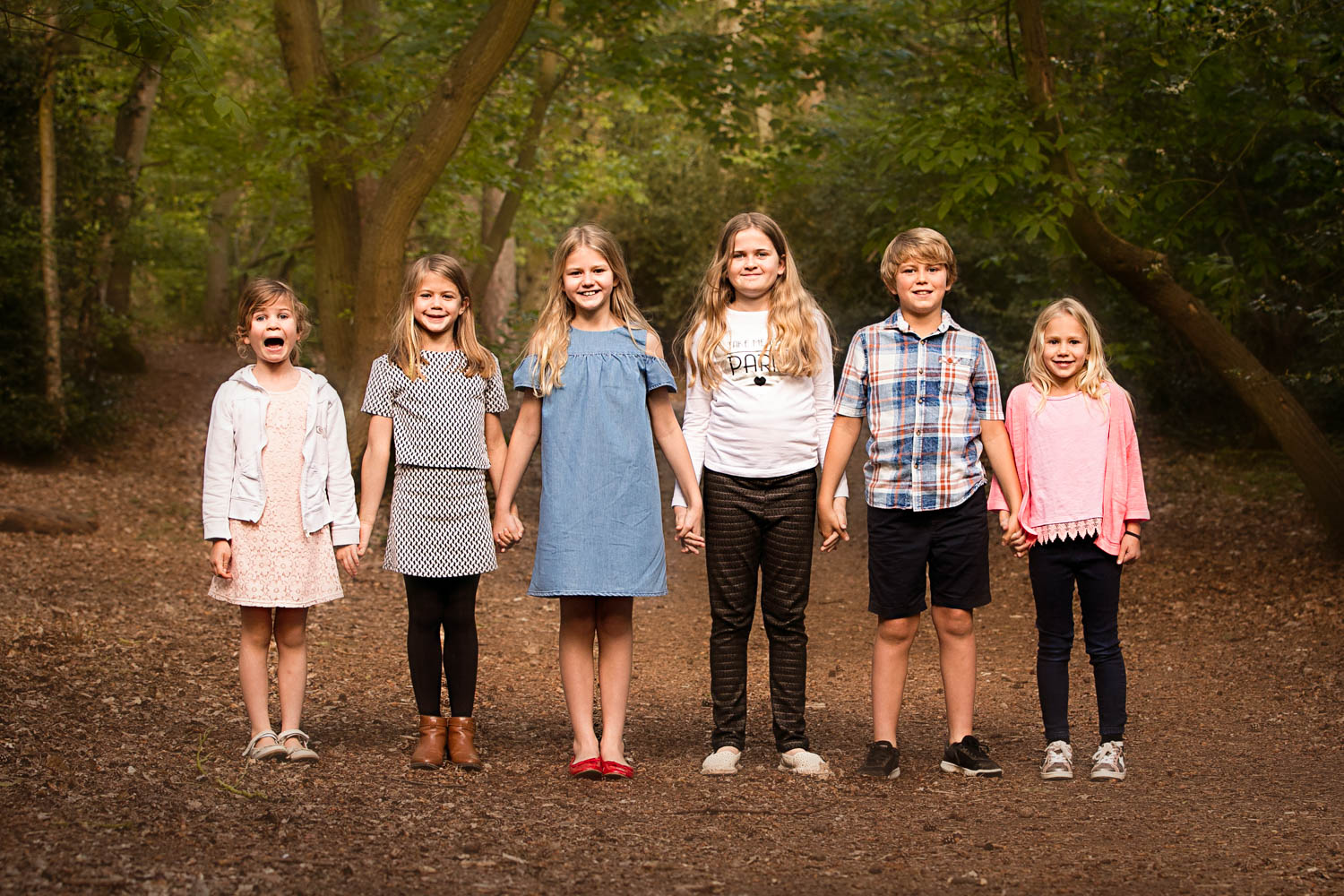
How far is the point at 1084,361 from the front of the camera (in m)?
4.62

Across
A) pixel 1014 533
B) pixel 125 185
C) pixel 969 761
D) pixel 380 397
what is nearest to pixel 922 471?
pixel 1014 533

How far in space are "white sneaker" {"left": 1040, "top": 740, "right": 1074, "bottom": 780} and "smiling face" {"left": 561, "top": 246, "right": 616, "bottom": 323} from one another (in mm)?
2230

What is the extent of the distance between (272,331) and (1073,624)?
3.01 meters

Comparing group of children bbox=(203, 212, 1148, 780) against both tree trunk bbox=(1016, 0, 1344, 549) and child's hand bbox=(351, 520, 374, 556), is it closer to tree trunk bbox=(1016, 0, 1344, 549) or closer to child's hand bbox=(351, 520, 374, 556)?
child's hand bbox=(351, 520, 374, 556)

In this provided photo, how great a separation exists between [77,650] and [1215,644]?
5.95 m

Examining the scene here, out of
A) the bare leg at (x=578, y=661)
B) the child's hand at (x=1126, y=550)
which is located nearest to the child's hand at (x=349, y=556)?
the bare leg at (x=578, y=661)

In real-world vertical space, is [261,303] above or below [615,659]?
above

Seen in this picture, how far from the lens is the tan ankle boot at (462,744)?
4445 millimetres

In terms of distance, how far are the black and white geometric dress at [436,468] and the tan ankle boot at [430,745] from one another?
0.52 metres

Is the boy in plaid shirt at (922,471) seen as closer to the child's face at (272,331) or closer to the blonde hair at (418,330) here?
the blonde hair at (418,330)

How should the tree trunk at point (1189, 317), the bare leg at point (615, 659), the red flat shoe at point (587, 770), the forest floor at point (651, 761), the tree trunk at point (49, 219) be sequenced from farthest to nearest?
the tree trunk at point (49, 219), the tree trunk at point (1189, 317), the bare leg at point (615, 659), the red flat shoe at point (587, 770), the forest floor at point (651, 761)

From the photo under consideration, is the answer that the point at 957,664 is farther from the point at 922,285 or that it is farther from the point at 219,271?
the point at 219,271

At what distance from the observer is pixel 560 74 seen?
13.8m

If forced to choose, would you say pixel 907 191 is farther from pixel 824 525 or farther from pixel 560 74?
pixel 824 525
